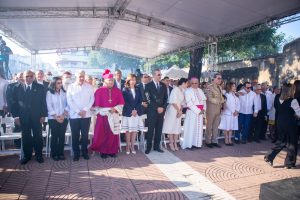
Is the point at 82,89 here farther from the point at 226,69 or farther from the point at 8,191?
the point at 226,69

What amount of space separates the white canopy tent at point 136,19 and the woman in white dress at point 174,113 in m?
3.85

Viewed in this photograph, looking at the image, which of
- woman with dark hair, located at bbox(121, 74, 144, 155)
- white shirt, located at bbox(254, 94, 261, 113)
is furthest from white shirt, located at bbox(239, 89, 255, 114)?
woman with dark hair, located at bbox(121, 74, 144, 155)

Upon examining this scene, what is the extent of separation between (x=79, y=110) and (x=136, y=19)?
23.8 feet

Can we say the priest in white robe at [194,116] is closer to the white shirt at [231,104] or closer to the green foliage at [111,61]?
the white shirt at [231,104]

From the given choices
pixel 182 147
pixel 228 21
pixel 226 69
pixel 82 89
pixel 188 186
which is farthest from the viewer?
pixel 226 69

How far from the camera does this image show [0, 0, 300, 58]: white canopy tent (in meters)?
9.25

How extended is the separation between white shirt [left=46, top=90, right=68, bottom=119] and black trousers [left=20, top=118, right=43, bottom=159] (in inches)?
14.2

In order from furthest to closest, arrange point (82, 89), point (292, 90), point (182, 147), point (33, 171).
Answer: point (182, 147) < point (82, 89) < point (292, 90) < point (33, 171)

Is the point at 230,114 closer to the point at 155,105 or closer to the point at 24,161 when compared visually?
the point at 155,105

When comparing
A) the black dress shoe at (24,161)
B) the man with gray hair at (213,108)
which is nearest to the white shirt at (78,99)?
the black dress shoe at (24,161)

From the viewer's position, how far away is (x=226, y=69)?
890 inches

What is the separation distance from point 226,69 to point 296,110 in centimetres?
1768

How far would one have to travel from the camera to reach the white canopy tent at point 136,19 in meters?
9.25

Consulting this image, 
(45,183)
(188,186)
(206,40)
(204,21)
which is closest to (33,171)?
(45,183)
